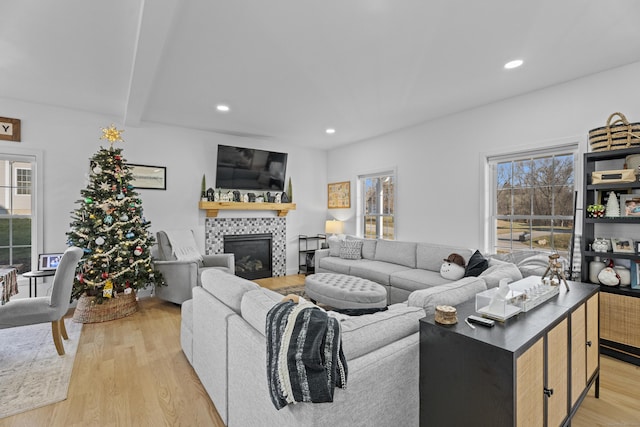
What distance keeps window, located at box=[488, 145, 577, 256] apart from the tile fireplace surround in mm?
3677

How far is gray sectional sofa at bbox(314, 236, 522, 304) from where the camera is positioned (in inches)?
143

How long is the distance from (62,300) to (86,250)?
979mm

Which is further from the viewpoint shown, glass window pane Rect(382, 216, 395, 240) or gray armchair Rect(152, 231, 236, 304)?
glass window pane Rect(382, 216, 395, 240)

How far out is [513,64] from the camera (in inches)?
110

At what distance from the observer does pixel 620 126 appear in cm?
262

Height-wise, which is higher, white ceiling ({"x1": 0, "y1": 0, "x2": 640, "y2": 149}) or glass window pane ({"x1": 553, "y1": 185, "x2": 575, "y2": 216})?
white ceiling ({"x1": 0, "y1": 0, "x2": 640, "y2": 149})

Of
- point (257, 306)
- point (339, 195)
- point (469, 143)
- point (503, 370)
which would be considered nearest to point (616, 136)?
point (469, 143)

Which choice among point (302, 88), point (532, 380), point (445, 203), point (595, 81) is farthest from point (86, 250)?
point (595, 81)

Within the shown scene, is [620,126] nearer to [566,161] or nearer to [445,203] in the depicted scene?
[566,161]

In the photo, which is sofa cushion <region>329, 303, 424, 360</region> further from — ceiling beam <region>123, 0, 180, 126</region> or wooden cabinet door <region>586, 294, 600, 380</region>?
ceiling beam <region>123, 0, 180, 126</region>

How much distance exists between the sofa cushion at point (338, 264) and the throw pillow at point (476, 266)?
63.9 inches

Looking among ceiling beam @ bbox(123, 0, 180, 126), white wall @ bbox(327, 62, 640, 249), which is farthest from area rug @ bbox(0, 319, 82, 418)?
white wall @ bbox(327, 62, 640, 249)

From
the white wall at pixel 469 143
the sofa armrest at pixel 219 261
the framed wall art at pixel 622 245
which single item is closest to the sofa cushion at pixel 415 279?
the white wall at pixel 469 143

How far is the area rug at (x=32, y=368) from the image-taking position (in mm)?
2098
